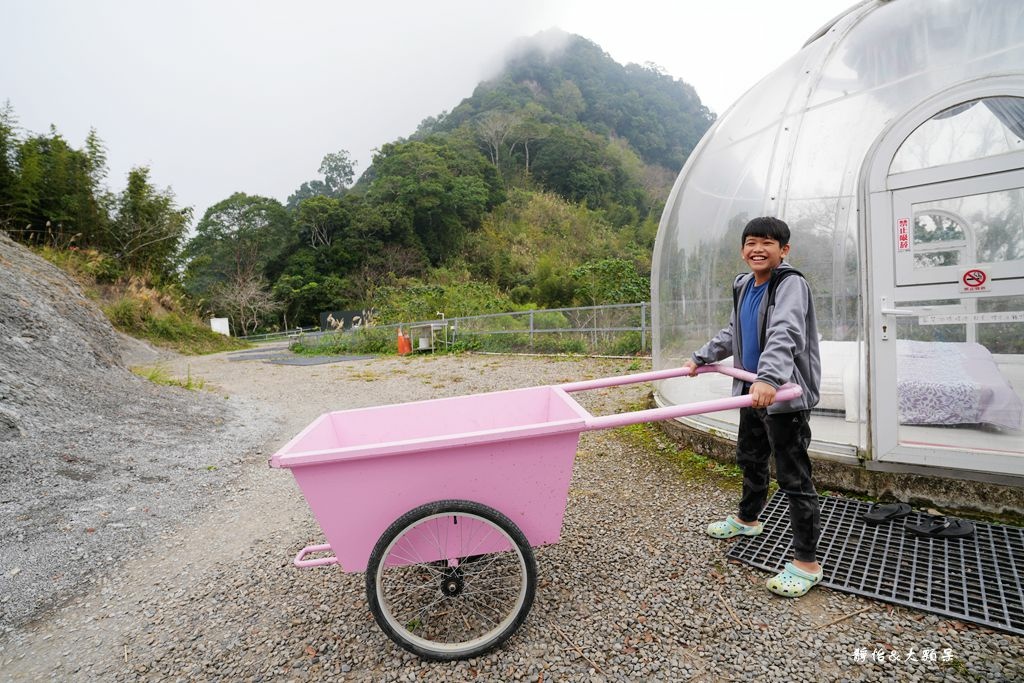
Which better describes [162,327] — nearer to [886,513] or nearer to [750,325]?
[750,325]

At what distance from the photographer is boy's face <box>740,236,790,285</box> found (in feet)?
8.07

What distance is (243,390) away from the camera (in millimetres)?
9789

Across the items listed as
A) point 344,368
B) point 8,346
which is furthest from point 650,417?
point 344,368

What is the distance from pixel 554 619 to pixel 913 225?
3.12 meters

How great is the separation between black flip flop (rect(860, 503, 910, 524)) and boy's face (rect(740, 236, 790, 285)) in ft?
5.31

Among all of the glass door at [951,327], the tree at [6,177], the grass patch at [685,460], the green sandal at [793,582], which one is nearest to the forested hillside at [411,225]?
the tree at [6,177]

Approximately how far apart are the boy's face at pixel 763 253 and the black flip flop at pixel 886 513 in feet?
5.31

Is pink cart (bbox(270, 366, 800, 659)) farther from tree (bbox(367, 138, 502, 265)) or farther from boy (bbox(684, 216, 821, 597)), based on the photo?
tree (bbox(367, 138, 502, 265))

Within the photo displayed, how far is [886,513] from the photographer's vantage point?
2928 mm

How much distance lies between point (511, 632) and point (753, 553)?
1.47 meters

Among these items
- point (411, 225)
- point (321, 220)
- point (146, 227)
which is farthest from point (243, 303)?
point (146, 227)

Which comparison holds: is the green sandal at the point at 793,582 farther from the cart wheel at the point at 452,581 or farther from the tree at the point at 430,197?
the tree at the point at 430,197

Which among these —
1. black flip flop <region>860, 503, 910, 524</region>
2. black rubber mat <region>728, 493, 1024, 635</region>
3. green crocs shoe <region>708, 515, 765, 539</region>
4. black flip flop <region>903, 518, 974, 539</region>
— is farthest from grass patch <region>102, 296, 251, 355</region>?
black flip flop <region>903, 518, 974, 539</region>

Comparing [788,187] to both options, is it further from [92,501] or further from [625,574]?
[92,501]
